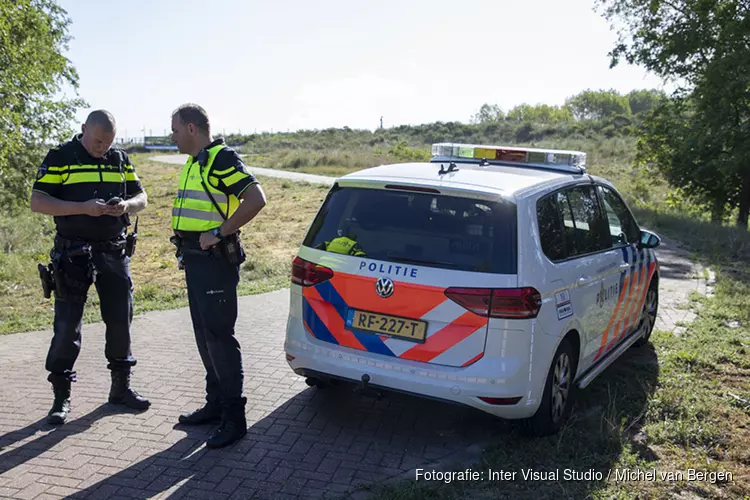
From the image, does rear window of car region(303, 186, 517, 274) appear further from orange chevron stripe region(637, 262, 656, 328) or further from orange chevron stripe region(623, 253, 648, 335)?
orange chevron stripe region(637, 262, 656, 328)

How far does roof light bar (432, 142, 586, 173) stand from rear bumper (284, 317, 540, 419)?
1972 mm

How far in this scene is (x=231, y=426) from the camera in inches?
164

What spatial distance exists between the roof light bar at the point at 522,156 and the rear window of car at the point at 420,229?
49.4 inches

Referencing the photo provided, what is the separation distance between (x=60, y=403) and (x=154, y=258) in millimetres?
8812

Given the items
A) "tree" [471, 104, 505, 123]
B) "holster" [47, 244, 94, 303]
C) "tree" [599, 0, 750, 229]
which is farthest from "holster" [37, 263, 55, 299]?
"tree" [471, 104, 505, 123]

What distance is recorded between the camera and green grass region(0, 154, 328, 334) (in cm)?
838

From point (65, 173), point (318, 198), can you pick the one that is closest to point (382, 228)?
point (65, 173)

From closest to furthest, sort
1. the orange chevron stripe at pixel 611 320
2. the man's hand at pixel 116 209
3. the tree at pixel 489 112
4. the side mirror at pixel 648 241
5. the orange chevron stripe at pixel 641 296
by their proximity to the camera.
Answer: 1. the man's hand at pixel 116 209
2. the orange chevron stripe at pixel 611 320
3. the orange chevron stripe at pixel 641 296
4. the side mirror at pixel 648 241
5. the tree at pixel 489 112

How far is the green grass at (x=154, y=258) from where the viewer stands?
8.38 m

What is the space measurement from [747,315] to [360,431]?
5.01 meters

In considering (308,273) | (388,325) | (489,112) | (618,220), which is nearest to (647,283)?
(618,220)

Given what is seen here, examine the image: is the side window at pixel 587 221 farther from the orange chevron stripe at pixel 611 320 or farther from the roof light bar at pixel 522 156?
the orange chevron stripe at pixel 611 320

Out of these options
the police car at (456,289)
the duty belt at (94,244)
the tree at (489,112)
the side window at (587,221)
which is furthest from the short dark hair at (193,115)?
the tree at (489,112)

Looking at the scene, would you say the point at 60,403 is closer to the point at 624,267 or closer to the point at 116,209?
the point at 116,209
